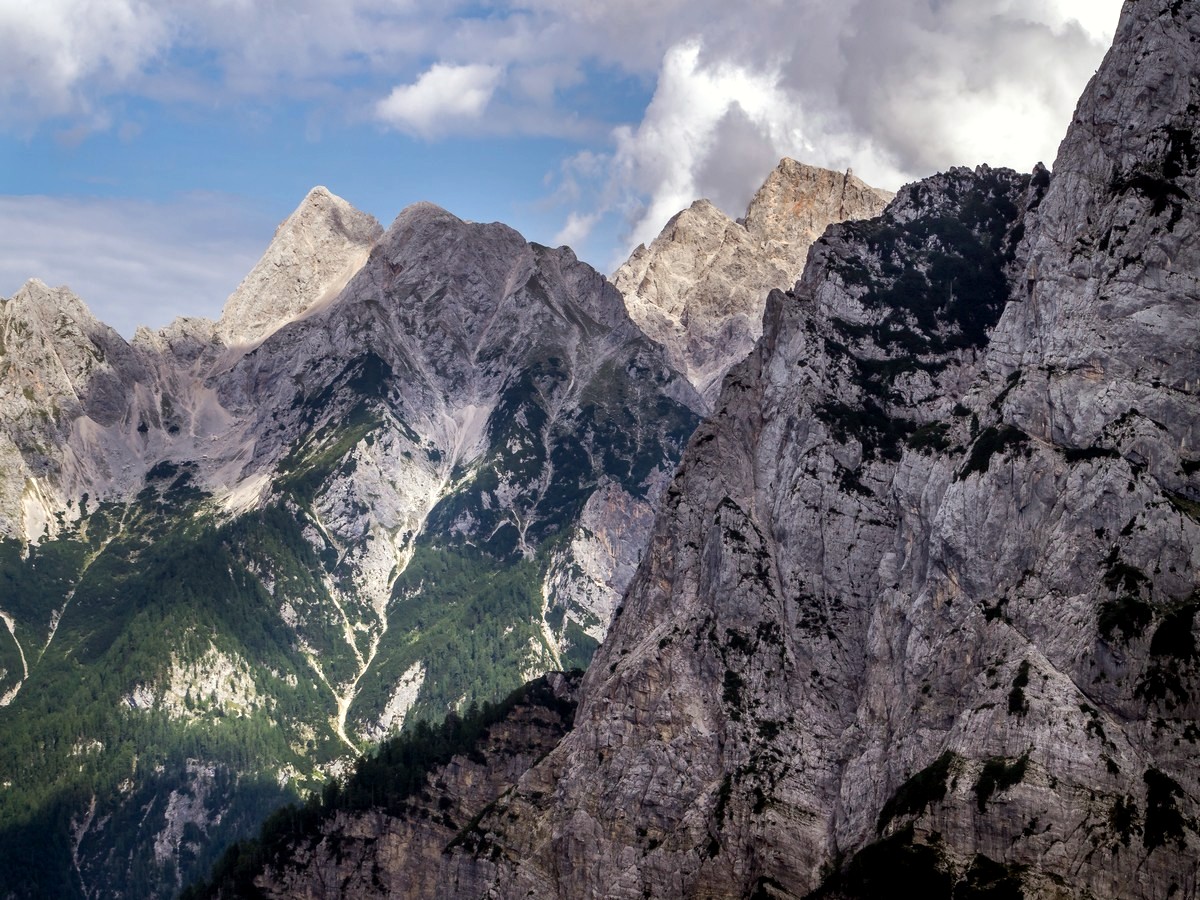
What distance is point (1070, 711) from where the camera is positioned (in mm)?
152875

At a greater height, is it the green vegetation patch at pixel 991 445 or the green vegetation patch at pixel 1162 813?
the green vegetation patch at pixel 991 445

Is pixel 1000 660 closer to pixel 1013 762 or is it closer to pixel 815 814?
pixel 1013 762

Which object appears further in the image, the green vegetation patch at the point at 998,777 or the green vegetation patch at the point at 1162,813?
the green vegetation patch at the point at 998,777

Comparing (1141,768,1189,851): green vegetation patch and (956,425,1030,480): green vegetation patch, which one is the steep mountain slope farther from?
(956,425,1030,480): green vegetation patch

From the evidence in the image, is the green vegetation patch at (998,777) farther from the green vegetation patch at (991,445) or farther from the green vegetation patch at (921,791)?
the green vegetation patch at (991,445)

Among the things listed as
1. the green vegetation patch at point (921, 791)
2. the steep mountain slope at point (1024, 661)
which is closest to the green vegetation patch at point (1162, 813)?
the steep mountain slope at point (1024, 661)

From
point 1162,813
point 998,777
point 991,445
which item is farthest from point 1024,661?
point 991,445

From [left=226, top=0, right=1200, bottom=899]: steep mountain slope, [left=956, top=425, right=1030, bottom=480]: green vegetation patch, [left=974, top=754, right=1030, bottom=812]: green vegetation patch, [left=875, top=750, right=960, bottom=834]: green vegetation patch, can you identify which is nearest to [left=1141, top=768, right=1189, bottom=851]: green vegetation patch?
[left=226, top=0, right=1200, bottom=899]: steep mountain slope

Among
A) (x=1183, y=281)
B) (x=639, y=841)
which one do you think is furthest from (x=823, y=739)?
(x=1183, y=281)

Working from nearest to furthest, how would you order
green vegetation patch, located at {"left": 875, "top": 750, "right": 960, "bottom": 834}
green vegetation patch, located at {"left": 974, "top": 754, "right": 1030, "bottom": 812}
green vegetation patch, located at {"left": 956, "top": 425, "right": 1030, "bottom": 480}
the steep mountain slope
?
the steep mountain slope, green vegetation patch, located at {"left": 974, "top": 754, "right": 1030, "bottom": 812}, green vegetation patch, located at {"left": 875, "top": 750, "right": 960, "bottom": 834}, green vegetation patch, located at {"left": 956, "top": 425, "right": 1030, "bottom": 480}

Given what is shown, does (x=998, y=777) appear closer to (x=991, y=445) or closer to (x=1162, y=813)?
(x=1162, y=813)

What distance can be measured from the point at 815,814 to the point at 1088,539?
155ft

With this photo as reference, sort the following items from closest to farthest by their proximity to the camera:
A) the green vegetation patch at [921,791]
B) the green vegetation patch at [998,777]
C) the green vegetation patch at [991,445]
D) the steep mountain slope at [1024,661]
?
the steep mountain slope at [1024,661] < the green vegetation patch at [998,777] < the green vegetation patch at [921,791] < the green vegetation patch at [991,445]

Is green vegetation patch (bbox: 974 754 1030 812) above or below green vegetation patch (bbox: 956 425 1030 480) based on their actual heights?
below
